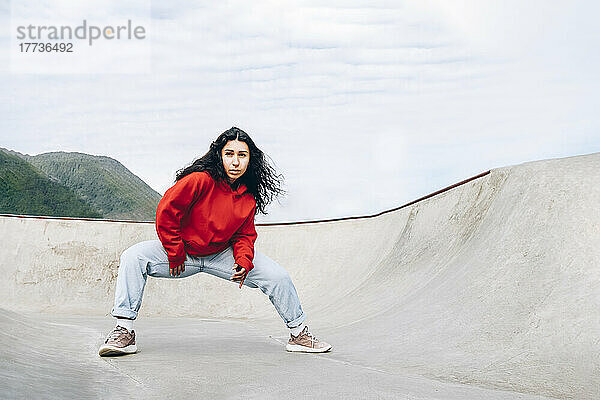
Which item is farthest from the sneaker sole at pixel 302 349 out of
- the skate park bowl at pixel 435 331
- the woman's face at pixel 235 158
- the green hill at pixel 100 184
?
the green hill at pixel 100 184

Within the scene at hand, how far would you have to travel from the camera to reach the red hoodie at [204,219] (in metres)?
3.61

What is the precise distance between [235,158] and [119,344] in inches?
53.9

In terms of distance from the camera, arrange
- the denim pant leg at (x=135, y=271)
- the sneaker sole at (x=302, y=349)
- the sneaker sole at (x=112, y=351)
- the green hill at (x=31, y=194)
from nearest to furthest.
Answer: the sneaker sole at (x=112, y=351) → the denim pant leg at (x=135, y=271) → the sneaker sole at (x=302, y=349) → the green hill at (x=31, y=194)

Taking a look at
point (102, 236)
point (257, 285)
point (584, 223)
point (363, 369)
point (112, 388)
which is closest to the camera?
point (112, 388)

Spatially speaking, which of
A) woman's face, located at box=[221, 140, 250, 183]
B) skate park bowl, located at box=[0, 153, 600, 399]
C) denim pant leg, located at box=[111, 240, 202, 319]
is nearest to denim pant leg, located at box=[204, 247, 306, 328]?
denim pant leg, located at box=[111, 240, 202, 319]

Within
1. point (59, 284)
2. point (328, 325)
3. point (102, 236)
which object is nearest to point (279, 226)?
point (102, 236)

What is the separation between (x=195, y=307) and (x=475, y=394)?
8.09 metres

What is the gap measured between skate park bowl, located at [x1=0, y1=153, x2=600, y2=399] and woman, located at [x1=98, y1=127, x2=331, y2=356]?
0.96ft

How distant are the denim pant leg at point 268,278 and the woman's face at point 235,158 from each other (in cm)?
50

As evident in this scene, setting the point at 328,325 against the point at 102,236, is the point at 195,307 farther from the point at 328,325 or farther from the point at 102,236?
the point at 328,325

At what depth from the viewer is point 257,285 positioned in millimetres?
4016

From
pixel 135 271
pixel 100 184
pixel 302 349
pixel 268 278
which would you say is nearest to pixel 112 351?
pixel 135 271

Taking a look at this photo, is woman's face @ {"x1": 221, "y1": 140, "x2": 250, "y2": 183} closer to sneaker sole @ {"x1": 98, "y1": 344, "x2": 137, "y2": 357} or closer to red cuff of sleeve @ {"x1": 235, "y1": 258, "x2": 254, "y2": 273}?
red cuff of sleeve @ {"x1": 235, "y1": 258, "x2": 254, "y2": 273}

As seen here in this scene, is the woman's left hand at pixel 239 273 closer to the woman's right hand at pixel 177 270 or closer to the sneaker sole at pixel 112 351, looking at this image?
the woman's right hand at pixel 177 270
